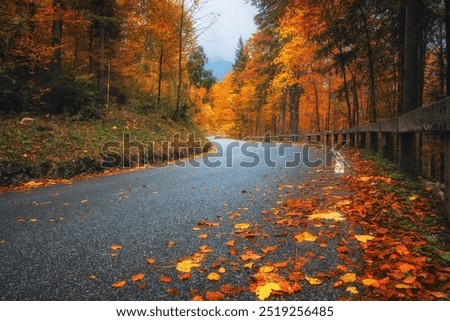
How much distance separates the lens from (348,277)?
7.08ft

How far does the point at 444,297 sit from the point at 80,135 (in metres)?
10.3

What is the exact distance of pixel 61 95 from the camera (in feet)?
→ 37.8

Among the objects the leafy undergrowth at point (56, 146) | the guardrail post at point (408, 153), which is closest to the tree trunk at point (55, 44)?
the leafy undergrowth at point (56, 146)

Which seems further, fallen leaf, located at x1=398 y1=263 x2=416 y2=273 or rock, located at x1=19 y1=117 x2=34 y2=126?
rock, located at x1=19 y1=117 x2=34 y2=126

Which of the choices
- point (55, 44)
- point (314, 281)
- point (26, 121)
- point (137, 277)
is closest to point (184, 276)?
point (137, 277)

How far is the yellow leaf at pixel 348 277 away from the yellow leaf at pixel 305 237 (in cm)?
69

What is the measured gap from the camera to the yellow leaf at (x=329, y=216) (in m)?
3.48

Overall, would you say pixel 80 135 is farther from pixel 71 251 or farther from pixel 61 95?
pixel 71 251

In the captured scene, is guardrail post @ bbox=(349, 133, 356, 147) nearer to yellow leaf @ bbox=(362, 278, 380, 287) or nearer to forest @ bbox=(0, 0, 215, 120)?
forest @ bbox=(0, 0, 215, 120)

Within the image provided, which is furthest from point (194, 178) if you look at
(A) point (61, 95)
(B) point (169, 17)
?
(B) point (169, 17)

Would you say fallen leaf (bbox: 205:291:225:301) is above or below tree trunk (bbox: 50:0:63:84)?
below

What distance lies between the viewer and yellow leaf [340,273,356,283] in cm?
212

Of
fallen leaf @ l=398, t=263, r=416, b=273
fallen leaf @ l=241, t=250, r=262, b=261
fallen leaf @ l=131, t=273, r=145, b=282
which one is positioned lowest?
fallen leaf @ l=131, t=273, r=145, b=282

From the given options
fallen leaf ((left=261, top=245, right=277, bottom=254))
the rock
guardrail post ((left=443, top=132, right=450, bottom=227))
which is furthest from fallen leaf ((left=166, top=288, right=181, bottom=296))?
the rock
